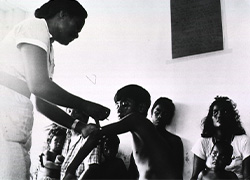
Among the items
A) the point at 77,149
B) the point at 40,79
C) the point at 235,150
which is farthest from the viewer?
the point at 77,149

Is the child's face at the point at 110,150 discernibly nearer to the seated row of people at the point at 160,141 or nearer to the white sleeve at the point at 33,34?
the seated row of people at the point at 160,141

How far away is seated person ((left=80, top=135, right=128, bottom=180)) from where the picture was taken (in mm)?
995

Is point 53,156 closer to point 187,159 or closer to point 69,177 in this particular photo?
point 69,177

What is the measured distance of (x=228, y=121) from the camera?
0.95m

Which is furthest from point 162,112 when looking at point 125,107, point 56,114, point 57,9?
point 57,9

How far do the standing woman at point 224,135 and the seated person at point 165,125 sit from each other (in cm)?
4

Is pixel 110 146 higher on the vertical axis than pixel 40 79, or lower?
lower

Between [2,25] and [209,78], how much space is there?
0.73 meters

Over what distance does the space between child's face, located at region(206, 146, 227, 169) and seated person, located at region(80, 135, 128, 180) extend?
0.26m

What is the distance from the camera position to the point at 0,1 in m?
1.16

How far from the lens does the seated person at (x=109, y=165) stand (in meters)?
0.99

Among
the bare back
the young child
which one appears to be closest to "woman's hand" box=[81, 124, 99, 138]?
Result: the bare back

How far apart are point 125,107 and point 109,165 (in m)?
0.19

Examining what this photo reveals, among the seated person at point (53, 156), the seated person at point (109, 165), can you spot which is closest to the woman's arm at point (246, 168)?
the seated person at point (109, 165)
